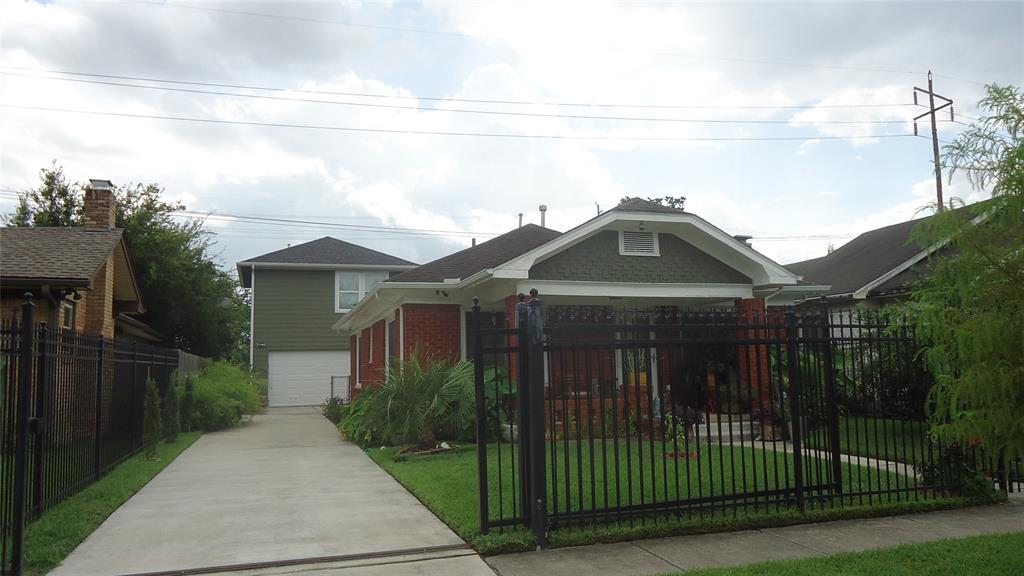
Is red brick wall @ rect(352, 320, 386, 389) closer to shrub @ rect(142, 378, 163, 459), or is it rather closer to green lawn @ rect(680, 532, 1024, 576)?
shrub @ rect(142, 378, 163, 459)

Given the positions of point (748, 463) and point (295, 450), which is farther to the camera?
point (295, 450)

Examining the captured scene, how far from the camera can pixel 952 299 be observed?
5.56 metres

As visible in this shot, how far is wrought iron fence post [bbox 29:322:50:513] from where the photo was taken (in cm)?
596

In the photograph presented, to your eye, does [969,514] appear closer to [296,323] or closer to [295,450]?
[295,450]

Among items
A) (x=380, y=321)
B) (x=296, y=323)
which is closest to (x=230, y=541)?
(x=380, y=321)

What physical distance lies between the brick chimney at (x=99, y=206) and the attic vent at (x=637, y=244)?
38.6 feet

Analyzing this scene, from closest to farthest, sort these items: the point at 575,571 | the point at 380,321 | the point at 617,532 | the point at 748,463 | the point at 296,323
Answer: the point at 575,571, the point at 617,532, the point at 748,463, the point at 380,321, the point at 296,323

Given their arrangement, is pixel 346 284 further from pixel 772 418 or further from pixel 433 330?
pixel 772 418

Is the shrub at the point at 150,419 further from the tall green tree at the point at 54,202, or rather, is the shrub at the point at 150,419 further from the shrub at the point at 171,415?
the tall green tree at the point at 54,202

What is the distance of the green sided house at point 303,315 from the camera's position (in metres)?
27.5

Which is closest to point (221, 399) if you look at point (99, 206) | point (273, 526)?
point (99, 206)

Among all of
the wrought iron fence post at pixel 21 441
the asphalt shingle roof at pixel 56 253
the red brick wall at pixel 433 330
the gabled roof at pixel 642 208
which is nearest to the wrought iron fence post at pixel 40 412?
the wrought iron fence post at pixel 21 441

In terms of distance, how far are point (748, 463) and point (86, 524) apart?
7.36 metres

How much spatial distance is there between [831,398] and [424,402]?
6.45 m
